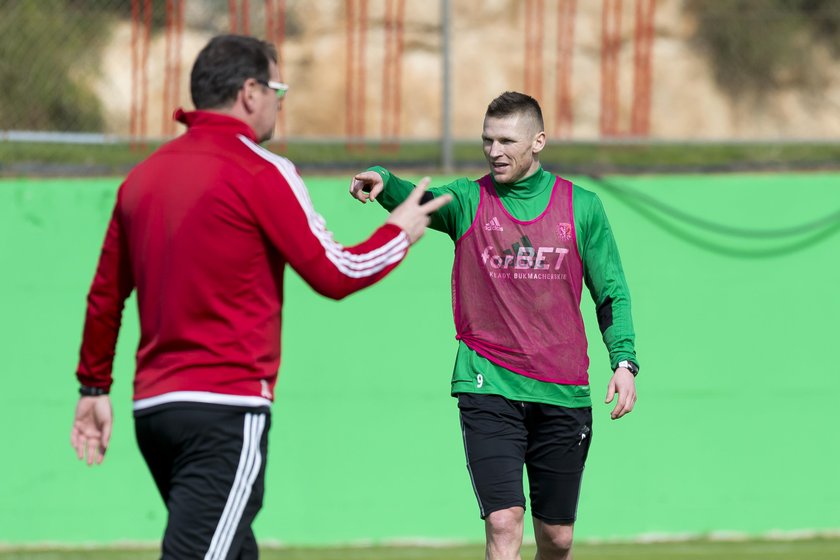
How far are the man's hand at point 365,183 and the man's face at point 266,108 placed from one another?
1.18 metres

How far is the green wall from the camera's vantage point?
303 inches

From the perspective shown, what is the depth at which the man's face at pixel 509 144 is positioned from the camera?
→ 200 inches

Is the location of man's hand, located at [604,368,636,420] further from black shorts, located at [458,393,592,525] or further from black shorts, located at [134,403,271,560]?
black shorts, located at [134,403,271,560]

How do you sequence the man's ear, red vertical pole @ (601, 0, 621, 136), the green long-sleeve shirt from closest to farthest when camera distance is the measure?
the green long-sleeve shirt, the man's ear, red vertical pole @ (601, 0, 621, 136)

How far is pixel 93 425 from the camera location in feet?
12.5

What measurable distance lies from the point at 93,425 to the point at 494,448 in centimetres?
178

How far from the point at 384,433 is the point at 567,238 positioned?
2995mm

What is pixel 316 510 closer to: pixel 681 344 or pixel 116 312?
pixel 681 344

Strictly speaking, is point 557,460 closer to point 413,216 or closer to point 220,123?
point 413,216

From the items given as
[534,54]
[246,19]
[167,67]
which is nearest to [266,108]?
[167,67]

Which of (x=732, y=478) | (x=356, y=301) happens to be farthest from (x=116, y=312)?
(x=732, y=478)

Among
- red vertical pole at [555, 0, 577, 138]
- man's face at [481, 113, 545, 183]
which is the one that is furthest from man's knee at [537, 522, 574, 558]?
red vertical pole at [555, 0, 577, 138]

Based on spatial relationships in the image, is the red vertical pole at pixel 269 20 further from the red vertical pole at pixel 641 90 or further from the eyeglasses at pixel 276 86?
the eyeglasses at pixel 276 86

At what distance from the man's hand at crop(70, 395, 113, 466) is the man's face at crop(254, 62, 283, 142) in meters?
0.95
